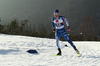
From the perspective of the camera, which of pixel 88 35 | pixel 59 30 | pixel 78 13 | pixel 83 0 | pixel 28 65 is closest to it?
pixel 28 65

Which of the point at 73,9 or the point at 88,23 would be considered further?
the point at 73,9

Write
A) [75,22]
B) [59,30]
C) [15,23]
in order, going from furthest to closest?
[75,22], [15,23], [59,30]

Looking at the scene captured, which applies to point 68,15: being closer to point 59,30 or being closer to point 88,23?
point 88,23

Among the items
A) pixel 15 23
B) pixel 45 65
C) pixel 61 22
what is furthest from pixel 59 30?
pixel 15 23

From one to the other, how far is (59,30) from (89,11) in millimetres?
171259

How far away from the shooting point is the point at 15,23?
67500mm

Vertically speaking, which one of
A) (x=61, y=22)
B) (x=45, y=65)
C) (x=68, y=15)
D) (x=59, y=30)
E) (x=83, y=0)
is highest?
(x=83, y=0)

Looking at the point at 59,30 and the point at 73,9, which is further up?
the point at 73,9

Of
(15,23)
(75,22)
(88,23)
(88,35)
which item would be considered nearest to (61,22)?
(88,35)

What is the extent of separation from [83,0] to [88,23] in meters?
128

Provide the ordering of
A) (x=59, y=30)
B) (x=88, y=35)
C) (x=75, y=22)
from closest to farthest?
1. (x=59, y=30)
2. (x=88, y=35)
3. (x=75, y=22)

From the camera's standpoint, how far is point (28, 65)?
3.73m

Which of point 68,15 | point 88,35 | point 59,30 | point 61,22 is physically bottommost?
point 88,35

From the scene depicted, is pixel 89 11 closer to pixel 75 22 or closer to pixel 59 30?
pixel 75 22
